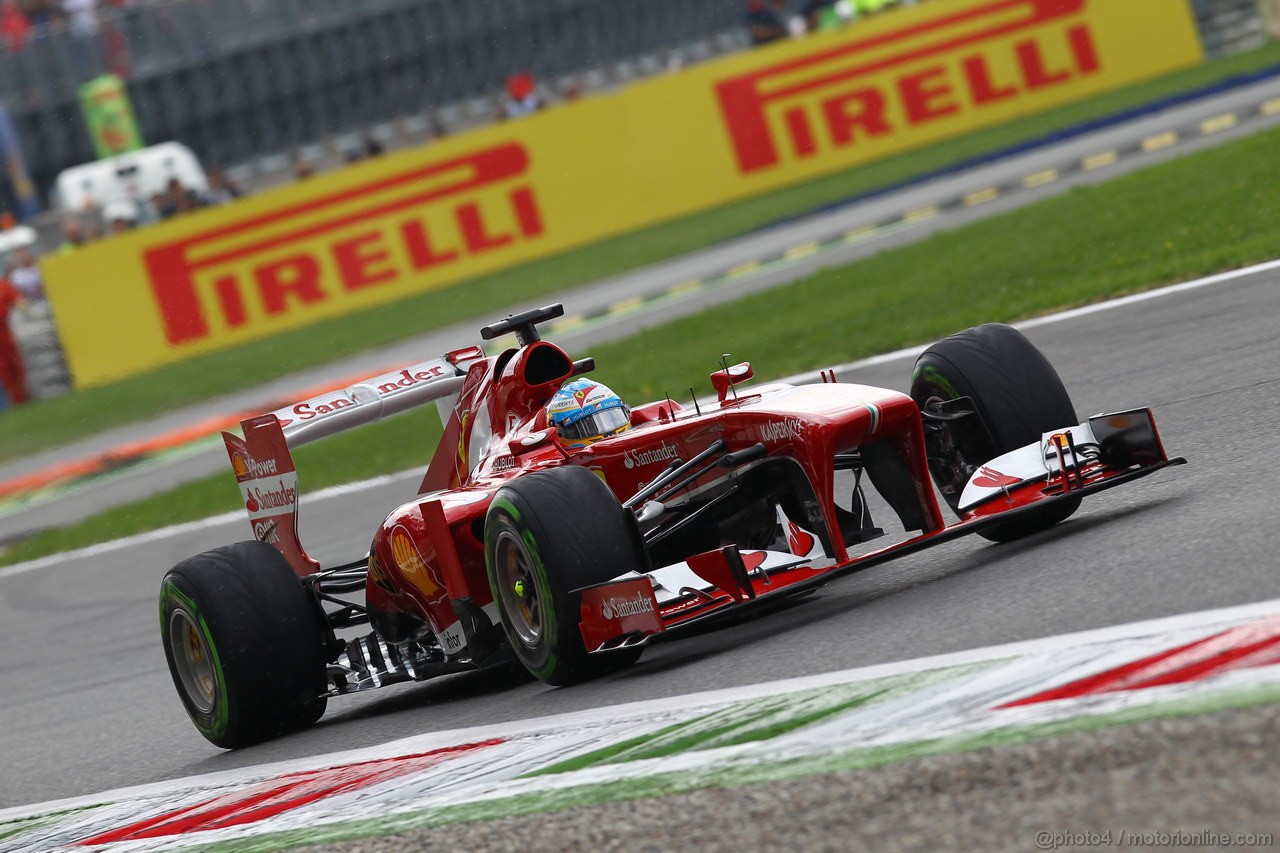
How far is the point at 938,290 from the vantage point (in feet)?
47.5

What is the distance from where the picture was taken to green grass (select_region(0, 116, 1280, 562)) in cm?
1307

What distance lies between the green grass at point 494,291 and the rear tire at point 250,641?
1257cm

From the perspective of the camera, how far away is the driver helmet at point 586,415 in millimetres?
7184

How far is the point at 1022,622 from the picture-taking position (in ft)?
17.8

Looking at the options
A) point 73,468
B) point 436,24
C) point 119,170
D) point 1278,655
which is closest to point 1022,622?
point 1278,655

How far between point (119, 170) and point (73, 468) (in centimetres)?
1014

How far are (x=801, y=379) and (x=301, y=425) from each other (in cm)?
496

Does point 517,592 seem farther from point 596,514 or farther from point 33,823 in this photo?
point 33,823

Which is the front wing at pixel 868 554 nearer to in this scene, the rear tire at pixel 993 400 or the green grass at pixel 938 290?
the rear tire at pixel 993 400

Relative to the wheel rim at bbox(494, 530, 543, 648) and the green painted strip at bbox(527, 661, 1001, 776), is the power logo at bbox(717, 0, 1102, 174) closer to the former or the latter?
the wheel rim at bbox(494, 530, 543, 648)

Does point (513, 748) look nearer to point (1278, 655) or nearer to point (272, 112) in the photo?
point (1278, 655)

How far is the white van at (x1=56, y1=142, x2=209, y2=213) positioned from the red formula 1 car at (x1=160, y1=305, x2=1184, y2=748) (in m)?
20.0

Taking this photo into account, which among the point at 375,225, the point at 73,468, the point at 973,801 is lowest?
the point at 973,801

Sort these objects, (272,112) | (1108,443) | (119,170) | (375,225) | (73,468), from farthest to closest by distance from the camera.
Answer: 1. (272,112)
2. (119,170)
3. (375,225)
4. (73,468)
5. (1108,443)
